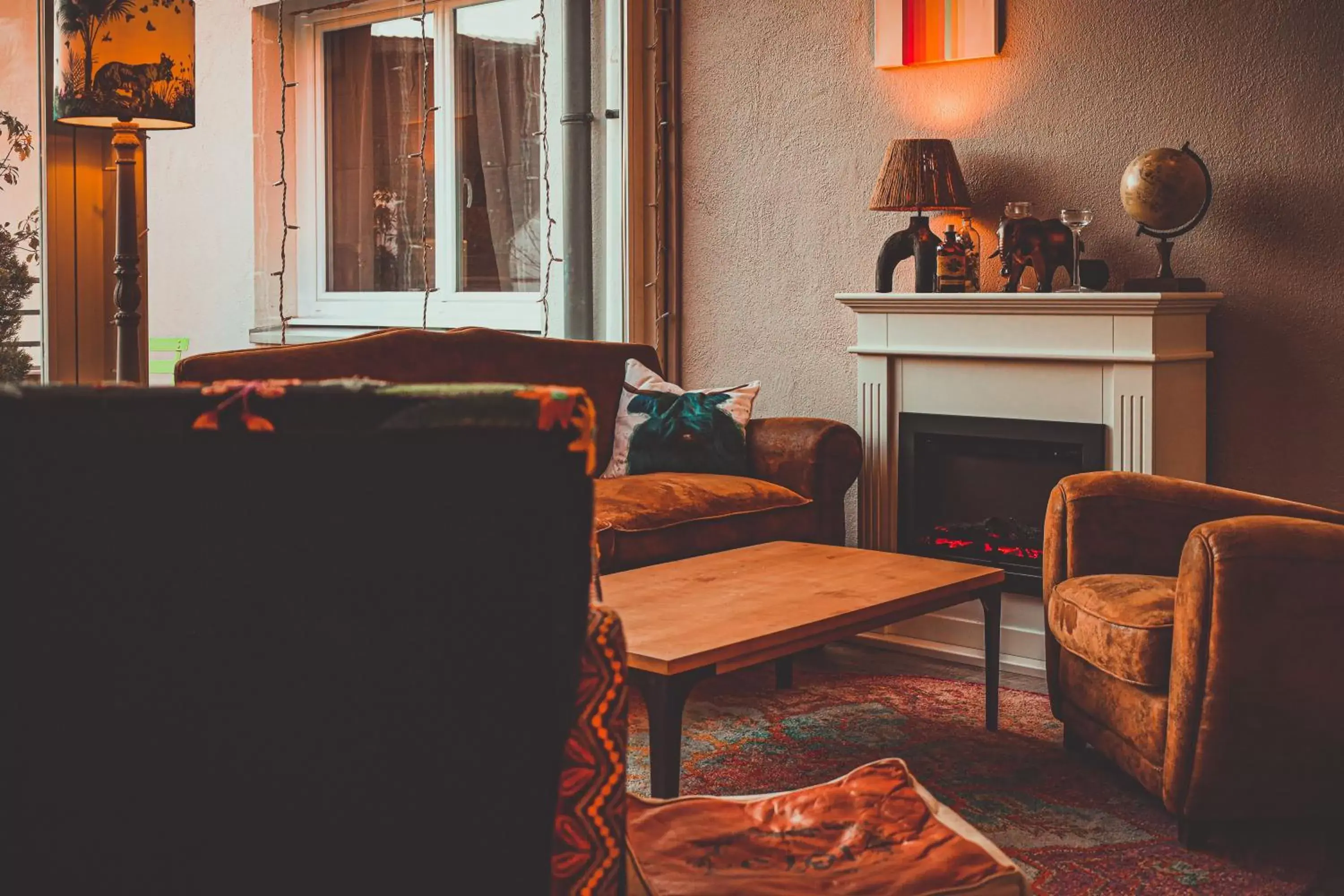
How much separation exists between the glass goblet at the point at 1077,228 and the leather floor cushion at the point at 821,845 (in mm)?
2432

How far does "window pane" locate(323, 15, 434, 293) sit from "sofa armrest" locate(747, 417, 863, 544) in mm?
1815

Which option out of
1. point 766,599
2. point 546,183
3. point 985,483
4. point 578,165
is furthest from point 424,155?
point 766,599

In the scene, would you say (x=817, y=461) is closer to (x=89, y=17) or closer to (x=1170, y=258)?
(x=1170, y=258)

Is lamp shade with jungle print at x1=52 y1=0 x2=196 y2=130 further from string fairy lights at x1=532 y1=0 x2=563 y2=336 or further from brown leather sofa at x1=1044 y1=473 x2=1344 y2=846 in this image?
brown leather sofa at x1=1044 y1=473 x2=1344 y2=846

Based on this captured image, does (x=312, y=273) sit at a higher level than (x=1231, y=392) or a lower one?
higher

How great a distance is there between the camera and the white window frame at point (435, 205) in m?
5.04

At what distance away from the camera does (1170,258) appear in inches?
147

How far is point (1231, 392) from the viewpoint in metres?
3.75

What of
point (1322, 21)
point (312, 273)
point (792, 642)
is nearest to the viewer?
point (792, 642)

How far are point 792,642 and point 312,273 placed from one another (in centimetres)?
360

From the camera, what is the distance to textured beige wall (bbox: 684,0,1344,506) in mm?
3611

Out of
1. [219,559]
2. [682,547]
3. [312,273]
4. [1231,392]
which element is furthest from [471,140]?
[219,559]

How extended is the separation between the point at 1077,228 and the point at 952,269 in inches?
14.8

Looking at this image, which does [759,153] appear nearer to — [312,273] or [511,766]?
[312,273]
